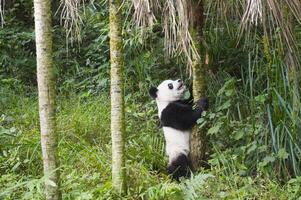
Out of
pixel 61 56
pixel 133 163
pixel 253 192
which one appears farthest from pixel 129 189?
pixel 61 56

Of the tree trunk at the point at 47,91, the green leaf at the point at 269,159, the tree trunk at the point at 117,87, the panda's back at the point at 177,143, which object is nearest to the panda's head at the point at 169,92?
the panda's back at the point at 177,143

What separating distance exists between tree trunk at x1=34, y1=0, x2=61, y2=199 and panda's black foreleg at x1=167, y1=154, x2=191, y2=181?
147 centimetres

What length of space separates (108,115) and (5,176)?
6.57 ft

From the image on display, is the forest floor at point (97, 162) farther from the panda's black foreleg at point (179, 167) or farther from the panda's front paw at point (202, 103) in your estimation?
the panda's front paw at point (202, 103)

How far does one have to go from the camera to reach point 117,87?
379 centimetres

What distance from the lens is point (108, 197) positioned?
381cm

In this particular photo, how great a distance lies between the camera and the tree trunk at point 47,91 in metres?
3.41

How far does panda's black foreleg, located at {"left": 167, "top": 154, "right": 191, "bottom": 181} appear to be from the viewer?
4.84 meters

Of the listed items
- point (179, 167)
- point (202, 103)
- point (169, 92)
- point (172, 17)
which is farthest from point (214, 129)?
point (172, 17)

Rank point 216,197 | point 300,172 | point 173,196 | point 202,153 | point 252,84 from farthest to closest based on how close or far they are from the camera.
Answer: point 252,84, point 202,153, point 300,172, point 216,197, point 173,196

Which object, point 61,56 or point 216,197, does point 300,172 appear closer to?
point 216,197

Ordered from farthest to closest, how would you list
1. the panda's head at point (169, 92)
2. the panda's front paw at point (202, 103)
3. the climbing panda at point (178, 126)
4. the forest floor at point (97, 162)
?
the panda's head at point (169, 92) → the climbing panda at point (178, 126) → the panda's front paw at point (202, 103) → the forest floor at point (97, 162)

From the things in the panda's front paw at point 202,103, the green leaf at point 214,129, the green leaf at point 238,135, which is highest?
the panda's front paw at point 202,103

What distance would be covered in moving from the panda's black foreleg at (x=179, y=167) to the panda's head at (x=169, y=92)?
0.65m
